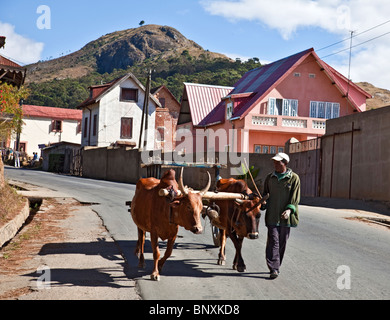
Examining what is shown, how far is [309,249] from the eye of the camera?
1184 cm

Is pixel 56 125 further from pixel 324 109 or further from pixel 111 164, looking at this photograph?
pixel 324 109

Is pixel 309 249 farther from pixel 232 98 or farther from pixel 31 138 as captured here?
pixel 31 138

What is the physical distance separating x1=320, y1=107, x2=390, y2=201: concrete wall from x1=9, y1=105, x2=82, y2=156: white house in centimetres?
5619

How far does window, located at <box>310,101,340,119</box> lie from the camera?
136 ft

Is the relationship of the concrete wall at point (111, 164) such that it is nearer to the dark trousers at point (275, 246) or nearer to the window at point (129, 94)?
the window at point (129, 94)

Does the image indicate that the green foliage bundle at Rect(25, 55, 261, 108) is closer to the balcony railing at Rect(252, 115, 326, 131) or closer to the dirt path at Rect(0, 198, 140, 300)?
the balcony railing at Rect(252, 115, 326, 131)

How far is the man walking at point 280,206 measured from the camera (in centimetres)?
884

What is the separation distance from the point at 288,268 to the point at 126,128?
48.5 meters

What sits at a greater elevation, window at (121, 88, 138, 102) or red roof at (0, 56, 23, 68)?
window at (121, 88, 138, 102)

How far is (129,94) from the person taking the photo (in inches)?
2233

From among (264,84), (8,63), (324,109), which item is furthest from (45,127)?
(8,63)

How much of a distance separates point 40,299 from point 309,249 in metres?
6.51
